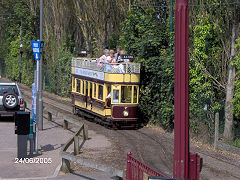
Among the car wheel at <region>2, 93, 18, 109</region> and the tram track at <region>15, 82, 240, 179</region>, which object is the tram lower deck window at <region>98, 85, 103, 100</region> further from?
the car wheel at <region>2, 93, 18, 109</region>

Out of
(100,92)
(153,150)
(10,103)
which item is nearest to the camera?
(153,150)

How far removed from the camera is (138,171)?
25.6ft

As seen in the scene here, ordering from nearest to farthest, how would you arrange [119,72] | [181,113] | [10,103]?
[181,113]
[119,72]
[10,103]

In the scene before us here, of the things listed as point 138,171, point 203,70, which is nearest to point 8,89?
point 203,70

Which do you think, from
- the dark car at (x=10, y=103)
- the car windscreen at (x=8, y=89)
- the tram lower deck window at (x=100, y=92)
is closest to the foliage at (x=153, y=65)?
the tram lower deck window at (x=100, y=92)

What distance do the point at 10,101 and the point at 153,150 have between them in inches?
300

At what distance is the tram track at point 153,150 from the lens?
13.0m

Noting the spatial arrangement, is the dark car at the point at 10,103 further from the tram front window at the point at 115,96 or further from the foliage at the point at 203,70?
the foliage at the point at 203,70

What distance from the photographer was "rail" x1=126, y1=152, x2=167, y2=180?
741 cm

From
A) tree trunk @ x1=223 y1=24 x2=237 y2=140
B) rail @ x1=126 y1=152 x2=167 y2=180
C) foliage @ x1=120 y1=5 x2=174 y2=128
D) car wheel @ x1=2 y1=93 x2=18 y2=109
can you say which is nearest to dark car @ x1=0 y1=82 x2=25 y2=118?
car wheel @ x1=2 y1=93 x2=18 y2=109

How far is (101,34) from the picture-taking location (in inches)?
1313

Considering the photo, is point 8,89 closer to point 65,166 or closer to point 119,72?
point 119,72

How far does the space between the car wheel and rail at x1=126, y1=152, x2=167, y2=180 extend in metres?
13.1

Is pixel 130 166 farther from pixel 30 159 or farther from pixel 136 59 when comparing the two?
pixel 136 59
